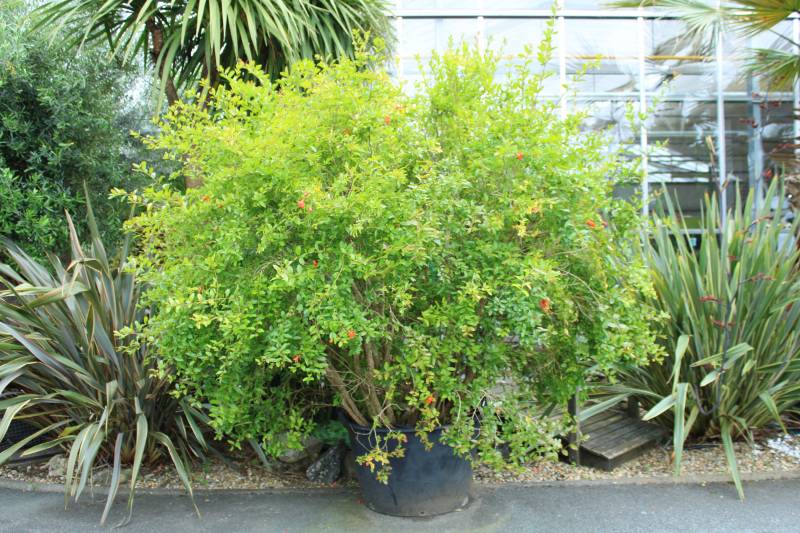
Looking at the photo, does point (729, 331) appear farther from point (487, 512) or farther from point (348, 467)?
point (348, 467)

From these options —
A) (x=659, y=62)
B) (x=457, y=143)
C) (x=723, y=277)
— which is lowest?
(x=723, y=277)

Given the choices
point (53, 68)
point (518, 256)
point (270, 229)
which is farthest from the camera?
point (53, 68)

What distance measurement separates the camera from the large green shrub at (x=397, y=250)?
119 inches

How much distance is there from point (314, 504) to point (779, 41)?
9.00 meters

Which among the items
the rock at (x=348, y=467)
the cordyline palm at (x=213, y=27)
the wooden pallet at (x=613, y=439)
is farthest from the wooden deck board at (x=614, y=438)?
the cordyline palm at (x=213, y=27)

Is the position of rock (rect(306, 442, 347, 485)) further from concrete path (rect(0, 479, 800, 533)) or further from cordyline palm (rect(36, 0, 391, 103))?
cordyline palm (rect(36, 0, 391, 103))

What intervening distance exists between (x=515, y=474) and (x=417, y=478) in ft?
3.15

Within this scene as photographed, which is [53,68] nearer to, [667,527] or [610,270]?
[610,270]

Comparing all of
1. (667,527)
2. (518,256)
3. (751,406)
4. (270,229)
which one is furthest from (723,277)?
(270,229)

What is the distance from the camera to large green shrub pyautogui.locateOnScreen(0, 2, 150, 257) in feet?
16.2

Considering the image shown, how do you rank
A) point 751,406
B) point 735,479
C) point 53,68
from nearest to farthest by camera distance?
point 735,479
point 751,406
point 53,68

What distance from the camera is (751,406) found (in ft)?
14.9

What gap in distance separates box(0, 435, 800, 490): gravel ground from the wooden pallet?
64 millimetres

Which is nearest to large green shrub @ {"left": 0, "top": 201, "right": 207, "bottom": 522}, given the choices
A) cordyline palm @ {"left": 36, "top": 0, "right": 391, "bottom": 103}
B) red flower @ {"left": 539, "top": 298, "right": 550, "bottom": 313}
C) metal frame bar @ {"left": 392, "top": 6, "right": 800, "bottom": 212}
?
cordyline palm @ {"left": 36, "top": 0, "right": 391, "bottom": 103}
